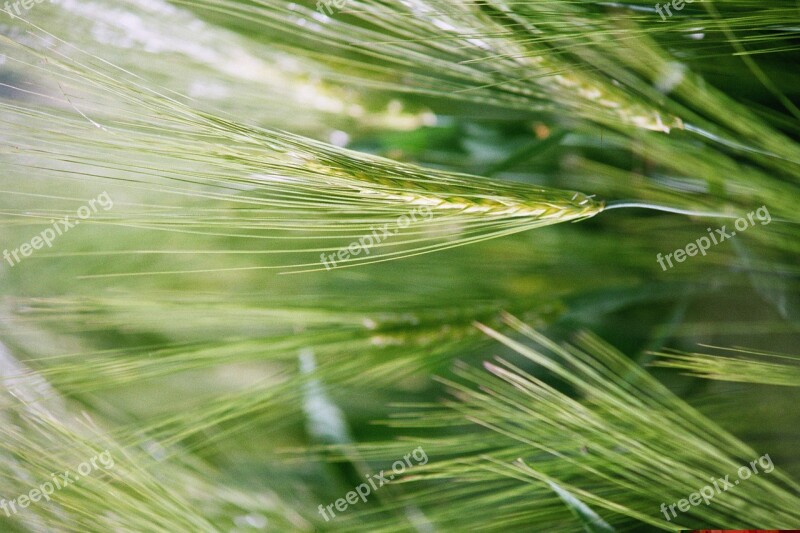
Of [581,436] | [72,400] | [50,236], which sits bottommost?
[581,436]

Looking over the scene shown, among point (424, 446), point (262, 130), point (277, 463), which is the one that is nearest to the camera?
point (262, 130)

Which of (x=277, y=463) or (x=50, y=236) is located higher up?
(x=50, y=236)

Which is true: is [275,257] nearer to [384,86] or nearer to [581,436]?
[384,86]

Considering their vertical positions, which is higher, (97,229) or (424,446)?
(97,229)

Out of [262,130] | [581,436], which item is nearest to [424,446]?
[581,436]

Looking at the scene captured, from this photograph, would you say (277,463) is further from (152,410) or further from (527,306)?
(527,306)

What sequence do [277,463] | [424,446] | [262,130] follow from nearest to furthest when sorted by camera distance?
1. [262,130]
2. [424,446]
3. [277,463]

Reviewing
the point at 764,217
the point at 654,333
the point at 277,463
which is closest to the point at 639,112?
the point at 764,217

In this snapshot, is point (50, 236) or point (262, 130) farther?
point (50, 236)

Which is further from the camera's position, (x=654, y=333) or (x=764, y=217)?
(x=654, y=333)
